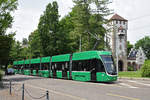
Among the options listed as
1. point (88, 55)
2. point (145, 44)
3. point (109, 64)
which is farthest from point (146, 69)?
point (145, 44)

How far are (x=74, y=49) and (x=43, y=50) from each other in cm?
807

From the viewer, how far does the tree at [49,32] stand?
50781 millimetres

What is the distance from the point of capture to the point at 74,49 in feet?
180

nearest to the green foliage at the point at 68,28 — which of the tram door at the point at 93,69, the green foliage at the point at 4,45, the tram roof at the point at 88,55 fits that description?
the green foliage at the point at 4,45

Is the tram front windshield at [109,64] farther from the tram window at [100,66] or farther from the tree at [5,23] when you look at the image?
the tree at [5,23]

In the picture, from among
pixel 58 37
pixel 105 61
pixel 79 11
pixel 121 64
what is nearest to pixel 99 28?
pixel 79 11

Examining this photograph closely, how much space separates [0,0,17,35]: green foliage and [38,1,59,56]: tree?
21020mm

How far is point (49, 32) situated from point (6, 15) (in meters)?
22.4

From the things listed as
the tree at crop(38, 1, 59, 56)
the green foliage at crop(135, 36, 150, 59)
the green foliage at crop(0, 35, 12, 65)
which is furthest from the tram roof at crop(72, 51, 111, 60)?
the green foliage at crop(135, 36, 150, 59)

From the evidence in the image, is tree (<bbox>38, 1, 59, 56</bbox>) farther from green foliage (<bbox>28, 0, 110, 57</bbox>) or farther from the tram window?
the tram window

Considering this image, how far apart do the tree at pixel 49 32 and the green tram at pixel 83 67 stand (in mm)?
16049

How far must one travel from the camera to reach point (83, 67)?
22750 mm

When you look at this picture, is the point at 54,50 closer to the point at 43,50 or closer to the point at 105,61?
the point at 43,50

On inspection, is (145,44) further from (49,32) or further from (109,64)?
(109,64)
